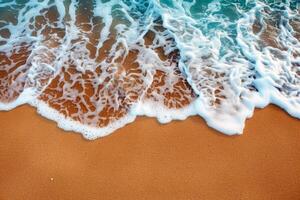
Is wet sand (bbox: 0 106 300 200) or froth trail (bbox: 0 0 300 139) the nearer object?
wet sand (bbox: 0 106 300 200)

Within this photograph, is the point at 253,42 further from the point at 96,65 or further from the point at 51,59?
the point at 51,59

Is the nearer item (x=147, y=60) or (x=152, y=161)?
(x=152, y=161)

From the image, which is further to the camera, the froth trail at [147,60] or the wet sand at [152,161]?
the froth trail at [147,60]

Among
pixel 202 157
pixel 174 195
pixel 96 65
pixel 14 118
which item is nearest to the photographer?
pixel 174 195

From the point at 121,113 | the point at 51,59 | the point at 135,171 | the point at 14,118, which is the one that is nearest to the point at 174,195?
the point at 135,171
